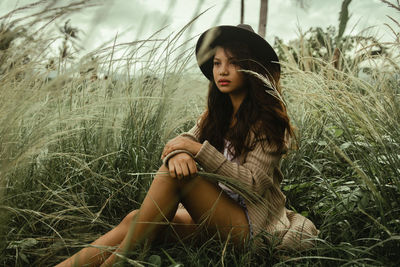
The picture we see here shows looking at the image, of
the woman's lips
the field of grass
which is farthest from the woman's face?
the field of grass

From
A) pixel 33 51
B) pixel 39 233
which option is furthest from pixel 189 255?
pixel 33 51

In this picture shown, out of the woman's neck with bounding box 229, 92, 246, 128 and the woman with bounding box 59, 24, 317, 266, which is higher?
the woman's neck with bounding box 229, 92, 246, 128

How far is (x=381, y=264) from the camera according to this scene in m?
1.05

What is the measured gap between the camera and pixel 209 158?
1.37 m

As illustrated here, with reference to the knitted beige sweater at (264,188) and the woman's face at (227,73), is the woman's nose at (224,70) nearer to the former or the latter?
the woman's face at (227,73)

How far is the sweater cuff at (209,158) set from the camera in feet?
4.47

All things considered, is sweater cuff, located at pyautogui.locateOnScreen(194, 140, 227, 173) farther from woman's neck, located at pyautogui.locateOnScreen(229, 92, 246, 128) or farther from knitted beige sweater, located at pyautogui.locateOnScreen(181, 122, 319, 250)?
woman's neck, located at pyautogui.locateOnScreen(229, 92, 246, 128)

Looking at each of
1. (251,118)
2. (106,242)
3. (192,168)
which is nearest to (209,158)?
(192,168)

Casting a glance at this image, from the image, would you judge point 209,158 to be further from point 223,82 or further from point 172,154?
point 223,82

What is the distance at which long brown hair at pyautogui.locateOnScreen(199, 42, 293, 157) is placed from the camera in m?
1.59

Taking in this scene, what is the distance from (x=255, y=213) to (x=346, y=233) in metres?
0.35

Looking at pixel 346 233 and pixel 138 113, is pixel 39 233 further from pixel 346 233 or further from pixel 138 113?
pixel 346 233

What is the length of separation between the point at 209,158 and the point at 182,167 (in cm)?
13

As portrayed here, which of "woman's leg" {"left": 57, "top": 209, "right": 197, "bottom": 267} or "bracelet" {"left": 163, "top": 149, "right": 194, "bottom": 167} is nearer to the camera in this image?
"woman's leg" {"left": 57, "top": 209, "right": 197, "bottom": 267}
